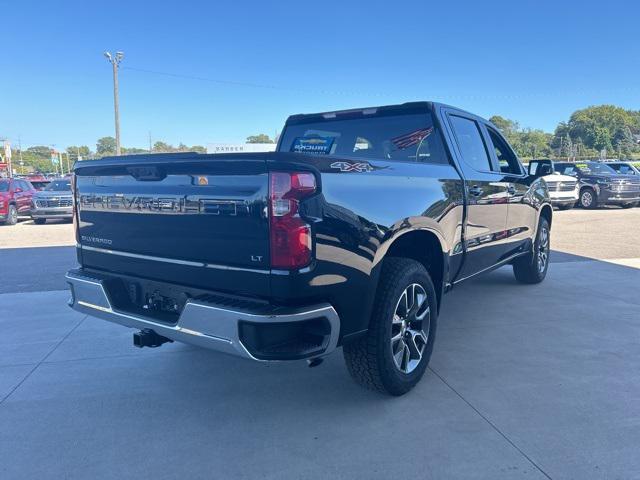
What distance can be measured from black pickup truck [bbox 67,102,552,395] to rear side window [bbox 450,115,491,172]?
0.14 metres

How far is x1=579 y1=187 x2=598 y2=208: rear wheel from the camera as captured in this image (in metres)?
19.0

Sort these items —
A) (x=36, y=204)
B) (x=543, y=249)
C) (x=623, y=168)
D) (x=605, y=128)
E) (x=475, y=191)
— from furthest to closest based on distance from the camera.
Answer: (x=605, y=128) < (x=623, y=168) < (x=36, y=204) < (x=543, y=249) < (x=475, y=191)

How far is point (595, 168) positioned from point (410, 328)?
61.5 feet

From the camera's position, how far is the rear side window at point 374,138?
4.23 meters

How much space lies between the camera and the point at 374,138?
4531mm

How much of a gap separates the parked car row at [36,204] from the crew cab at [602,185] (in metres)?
18.0

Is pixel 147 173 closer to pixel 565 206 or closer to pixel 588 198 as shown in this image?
pixel 565 206

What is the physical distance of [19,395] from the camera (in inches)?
139

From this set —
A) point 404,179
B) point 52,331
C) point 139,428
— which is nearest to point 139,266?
point 139,428

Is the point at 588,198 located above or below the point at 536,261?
above

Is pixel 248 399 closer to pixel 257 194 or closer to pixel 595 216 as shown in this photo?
pixel 257 194

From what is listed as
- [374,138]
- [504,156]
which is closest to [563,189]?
[504,156]

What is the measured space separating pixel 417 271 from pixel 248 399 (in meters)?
1.43

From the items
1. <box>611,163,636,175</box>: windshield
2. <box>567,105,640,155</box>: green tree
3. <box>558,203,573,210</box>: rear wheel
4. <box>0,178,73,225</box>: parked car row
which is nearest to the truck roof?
<box>0,178,73,225</box>: parked car row
